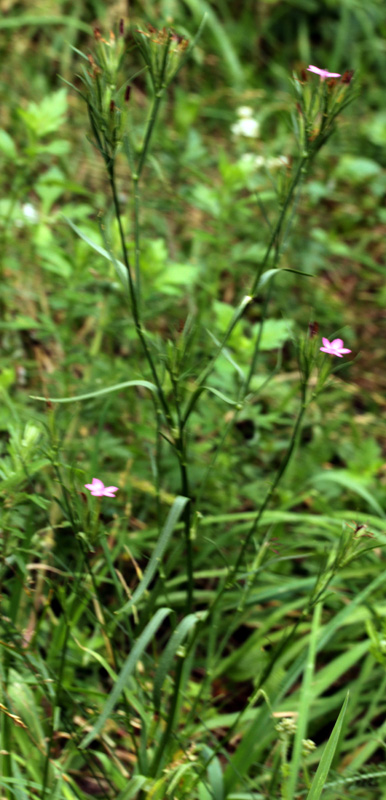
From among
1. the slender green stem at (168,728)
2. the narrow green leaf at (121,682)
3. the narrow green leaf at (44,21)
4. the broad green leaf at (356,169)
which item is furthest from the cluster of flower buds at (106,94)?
the broad green leaf at (356,169)

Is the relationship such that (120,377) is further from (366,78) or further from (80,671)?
(366,78)

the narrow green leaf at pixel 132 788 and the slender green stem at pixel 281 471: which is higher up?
the slender green stem at pixel 281 471

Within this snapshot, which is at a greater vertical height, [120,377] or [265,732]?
[120,377]

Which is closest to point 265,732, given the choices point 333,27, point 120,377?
point 120,377

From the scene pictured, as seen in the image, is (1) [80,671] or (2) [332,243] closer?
(1) [80,671]

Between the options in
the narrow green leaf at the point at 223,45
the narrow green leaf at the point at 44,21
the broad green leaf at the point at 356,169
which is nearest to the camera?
the narrow green leaf at the point at 44,21

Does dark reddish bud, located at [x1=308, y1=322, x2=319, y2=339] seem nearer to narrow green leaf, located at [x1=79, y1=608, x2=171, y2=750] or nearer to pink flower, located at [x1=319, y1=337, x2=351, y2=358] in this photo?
pink flower, located at [x1=319, y1=337, x2=351, y2=358]

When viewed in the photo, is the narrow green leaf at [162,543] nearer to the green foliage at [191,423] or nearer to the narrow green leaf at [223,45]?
the green foliage at [191,423]

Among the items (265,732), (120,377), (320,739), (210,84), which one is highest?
(210,84)
